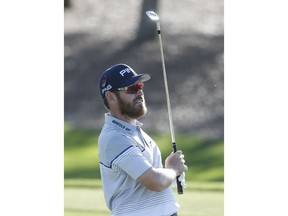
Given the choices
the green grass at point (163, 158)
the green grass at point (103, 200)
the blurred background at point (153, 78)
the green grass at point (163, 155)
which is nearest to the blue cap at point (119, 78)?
the green grass at point (103, 200)

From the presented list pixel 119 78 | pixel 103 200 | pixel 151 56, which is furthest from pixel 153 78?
pixel 119 78

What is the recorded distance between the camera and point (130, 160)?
5465 mm

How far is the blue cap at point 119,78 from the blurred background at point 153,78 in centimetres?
375

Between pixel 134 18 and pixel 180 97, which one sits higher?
pixel 134 18

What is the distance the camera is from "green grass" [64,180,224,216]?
912cm

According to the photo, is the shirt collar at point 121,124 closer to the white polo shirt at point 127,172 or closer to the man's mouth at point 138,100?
the white polo shirt at point 127,172

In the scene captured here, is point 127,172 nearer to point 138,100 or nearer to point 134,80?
point 138,100

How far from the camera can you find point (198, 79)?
10.5 meters

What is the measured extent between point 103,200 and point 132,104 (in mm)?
4414

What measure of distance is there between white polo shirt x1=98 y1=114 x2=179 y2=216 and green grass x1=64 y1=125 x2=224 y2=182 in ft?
15.1
